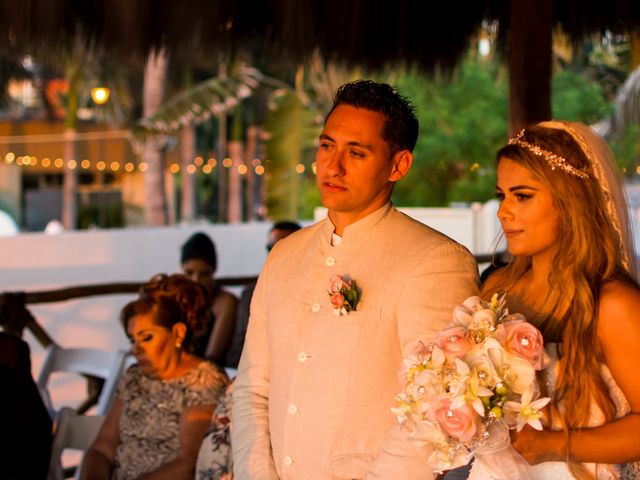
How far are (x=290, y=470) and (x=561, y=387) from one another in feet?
2.35

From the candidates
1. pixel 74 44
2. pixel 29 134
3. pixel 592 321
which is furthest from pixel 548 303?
pixel 29 134

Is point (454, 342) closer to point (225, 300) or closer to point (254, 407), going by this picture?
point (254, 407)

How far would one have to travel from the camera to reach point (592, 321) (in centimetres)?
251

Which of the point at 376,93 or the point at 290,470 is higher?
the point at 376,93

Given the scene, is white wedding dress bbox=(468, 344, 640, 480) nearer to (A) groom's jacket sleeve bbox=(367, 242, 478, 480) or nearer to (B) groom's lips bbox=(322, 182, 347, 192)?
(A) groom's jacket sleeve bbox=(367, 242, 478, 480)

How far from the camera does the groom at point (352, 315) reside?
104 inches

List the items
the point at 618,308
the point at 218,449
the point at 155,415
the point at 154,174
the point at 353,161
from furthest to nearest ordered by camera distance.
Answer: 1. the point at 154,174
2. the point at 155,415
3. the point at 218,449
4. the point at 353,161
5. the point at 618,308

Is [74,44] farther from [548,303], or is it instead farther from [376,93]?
[548,303]

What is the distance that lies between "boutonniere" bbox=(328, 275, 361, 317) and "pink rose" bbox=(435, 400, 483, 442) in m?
0.54

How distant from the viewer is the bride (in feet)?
8.09

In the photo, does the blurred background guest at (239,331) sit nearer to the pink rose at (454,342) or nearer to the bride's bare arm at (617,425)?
the bride's bare arm at (617,425)

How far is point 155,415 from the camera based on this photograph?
4.15 metres

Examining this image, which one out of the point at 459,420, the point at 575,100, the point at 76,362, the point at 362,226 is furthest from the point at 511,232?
the point at 575,100

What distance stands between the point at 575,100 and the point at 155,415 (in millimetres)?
21469
